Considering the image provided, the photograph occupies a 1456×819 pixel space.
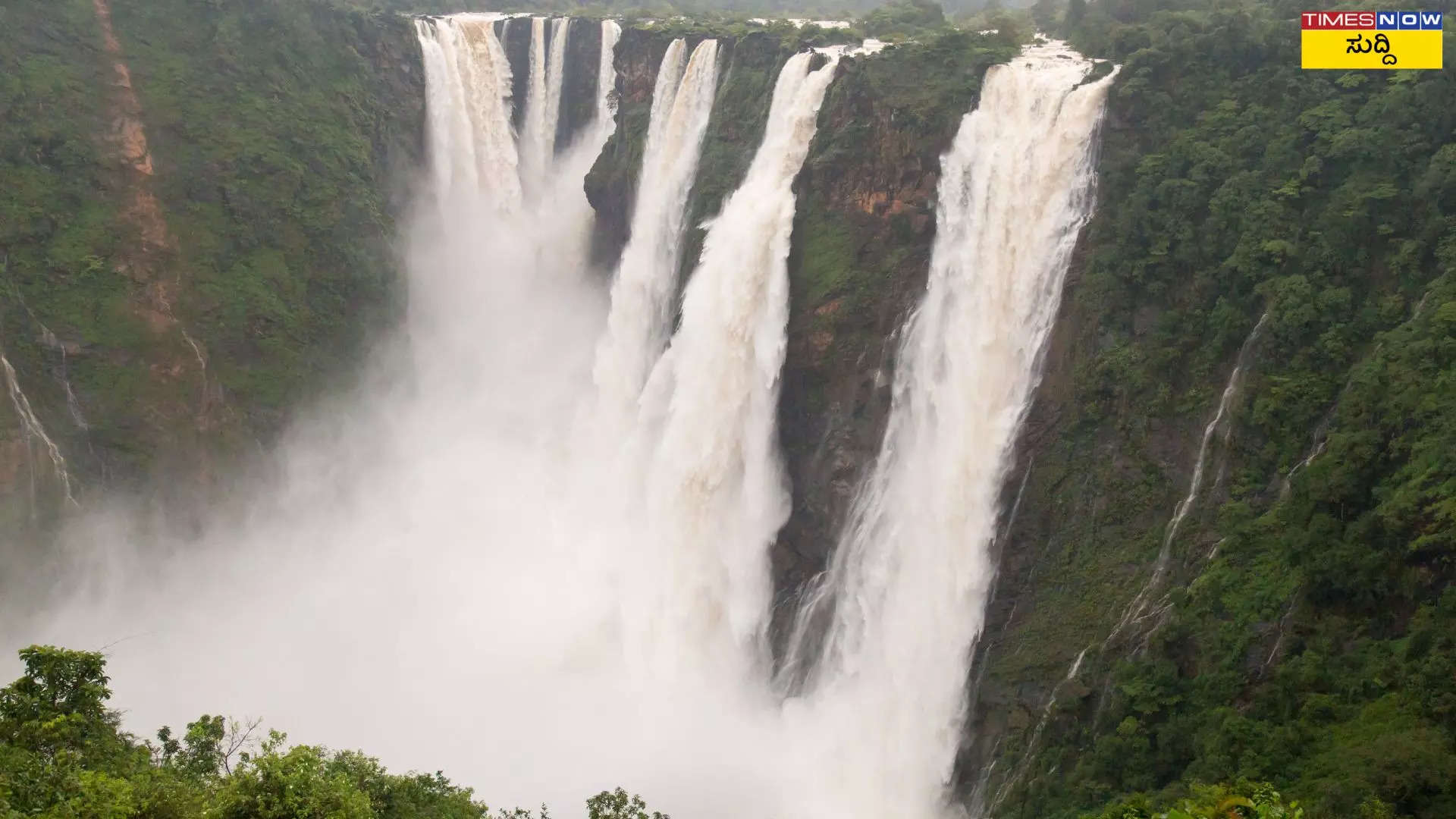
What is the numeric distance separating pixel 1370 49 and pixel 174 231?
30781 millimetres

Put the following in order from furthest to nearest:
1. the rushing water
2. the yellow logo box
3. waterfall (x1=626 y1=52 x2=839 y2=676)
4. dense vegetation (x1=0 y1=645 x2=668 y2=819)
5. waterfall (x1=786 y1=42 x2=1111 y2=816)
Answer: waterfall (x1=626 y1=52 x2=839 y2=676), the rushing water, waterfall (x1=786 y1=42 x2=1111 y2=816), the yellow logo box, dense vegetation (x1=0 y1=645 x2=668 y2=819)

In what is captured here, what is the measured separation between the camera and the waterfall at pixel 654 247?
34281 millimetres

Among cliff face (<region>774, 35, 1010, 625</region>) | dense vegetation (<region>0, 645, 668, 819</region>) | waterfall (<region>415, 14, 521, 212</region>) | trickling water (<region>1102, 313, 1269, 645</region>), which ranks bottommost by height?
dense vegetation (<region>0, 645, 668, 819</region>)

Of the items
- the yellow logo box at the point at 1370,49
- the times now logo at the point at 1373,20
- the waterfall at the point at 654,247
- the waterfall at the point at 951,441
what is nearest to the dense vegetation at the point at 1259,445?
the yellow logo box at the point at 1370,49

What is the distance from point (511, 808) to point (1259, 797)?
17451 mm

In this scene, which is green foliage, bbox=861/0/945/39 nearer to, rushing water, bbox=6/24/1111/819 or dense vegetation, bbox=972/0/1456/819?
rushing water, bbox=6/24/1111/819

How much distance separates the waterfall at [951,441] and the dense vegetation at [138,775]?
8.73 metres

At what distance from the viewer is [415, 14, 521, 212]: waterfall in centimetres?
4078

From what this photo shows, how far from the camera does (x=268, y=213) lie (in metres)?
34.4

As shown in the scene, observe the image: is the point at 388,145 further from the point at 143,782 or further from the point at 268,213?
the point at 143,782

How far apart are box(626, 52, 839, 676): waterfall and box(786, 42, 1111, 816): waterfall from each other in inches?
106

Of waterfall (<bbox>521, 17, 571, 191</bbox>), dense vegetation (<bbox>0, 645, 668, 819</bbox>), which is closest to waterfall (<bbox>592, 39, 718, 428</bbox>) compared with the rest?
waterfall (<bbox>521, 17, 571, 191</bbox>)

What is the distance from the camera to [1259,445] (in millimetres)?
18859

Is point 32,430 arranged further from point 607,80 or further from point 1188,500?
point 1188,500
